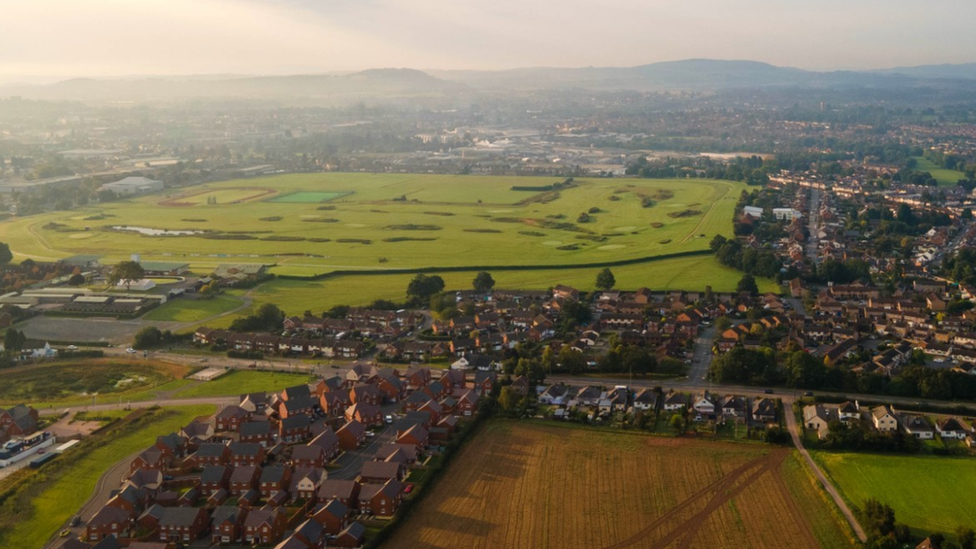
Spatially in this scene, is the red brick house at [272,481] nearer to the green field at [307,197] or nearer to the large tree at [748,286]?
the large tree at [748,286]

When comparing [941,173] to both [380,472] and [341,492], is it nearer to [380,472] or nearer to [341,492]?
[380,472]

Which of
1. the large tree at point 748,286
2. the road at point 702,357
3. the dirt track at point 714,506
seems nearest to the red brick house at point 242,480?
the dirt track at point 714,506

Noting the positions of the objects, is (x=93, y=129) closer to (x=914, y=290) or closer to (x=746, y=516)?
(x=914, y=290)

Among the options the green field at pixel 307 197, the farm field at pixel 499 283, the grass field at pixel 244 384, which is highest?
the grass field at pixel 244 384

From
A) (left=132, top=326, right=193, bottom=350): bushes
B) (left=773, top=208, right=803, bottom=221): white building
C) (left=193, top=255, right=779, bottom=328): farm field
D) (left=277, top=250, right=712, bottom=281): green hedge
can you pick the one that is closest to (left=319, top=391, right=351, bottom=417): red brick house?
(left=132, top=326, right=193, bottom=350): bushes

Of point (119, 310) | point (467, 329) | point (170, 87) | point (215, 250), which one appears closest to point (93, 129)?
point (215, 250)

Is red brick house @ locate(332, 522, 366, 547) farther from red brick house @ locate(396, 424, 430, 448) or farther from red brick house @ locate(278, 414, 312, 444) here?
red brick house @ locate(278, 414, 312, 444)
